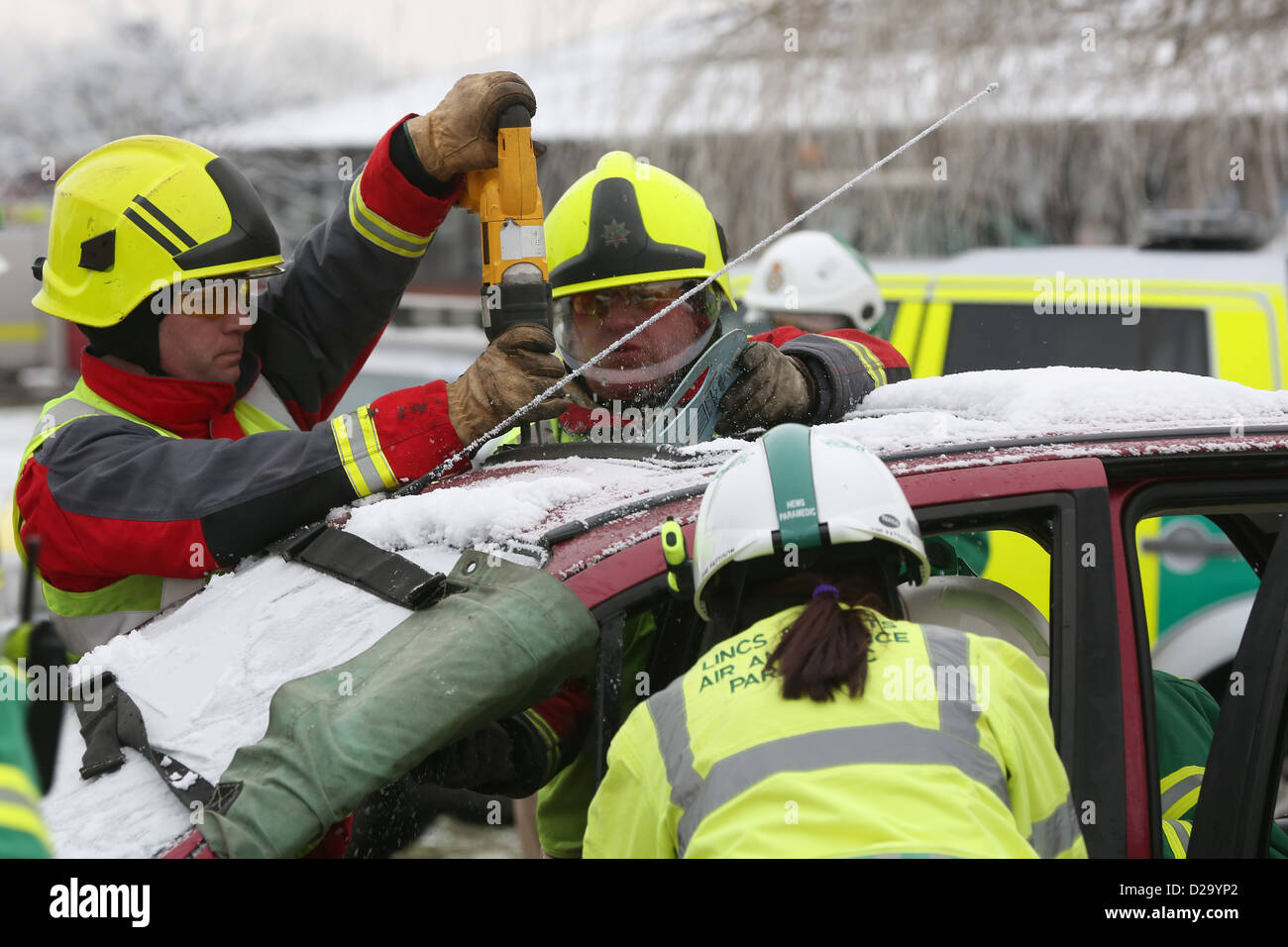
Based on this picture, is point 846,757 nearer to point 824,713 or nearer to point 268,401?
point 824,713

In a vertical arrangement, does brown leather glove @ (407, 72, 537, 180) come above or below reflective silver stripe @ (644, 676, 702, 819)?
above

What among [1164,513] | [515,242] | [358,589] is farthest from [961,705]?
[515,242]

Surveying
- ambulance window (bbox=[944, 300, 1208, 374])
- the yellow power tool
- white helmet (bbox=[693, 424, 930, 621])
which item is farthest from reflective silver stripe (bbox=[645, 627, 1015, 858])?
ambulance window (bbox=[944, 300, 1208, 374])

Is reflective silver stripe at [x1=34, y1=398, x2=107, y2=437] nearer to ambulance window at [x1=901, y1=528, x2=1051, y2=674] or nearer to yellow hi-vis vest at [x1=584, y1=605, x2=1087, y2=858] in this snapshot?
yellow hi-vis vest at [x1=584, y1=605, x2=1087, y2=858]

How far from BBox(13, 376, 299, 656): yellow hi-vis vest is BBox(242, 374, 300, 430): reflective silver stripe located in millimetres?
274

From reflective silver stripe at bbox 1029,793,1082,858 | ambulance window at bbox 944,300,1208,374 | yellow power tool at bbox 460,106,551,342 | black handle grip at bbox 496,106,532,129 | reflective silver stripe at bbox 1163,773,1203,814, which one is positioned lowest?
reflective silver stripe at bbox 1163,773,1203,814

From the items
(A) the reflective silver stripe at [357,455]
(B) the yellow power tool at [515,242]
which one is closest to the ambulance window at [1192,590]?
(B) the yellow power tool at [515,242]

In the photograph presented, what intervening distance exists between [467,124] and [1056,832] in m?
1.82

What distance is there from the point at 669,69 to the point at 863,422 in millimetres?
8965

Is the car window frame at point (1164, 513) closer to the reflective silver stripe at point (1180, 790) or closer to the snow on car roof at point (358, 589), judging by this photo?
the snow on car roof at point (358, 589)

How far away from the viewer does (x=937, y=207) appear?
389 inches

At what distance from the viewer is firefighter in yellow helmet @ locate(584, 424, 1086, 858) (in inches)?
64.0

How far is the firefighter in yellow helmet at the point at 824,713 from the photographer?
5.33 ft

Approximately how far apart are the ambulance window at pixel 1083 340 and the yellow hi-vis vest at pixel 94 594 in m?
3.14
